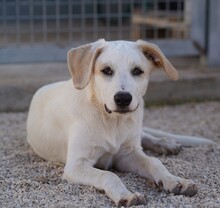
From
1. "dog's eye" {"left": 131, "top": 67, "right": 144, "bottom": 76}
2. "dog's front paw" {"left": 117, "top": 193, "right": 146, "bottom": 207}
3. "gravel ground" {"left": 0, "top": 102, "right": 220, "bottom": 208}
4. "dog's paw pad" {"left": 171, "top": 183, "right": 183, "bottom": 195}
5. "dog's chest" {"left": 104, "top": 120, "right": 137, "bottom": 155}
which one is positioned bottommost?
"gravel ground" {"left": 0, "top": 102, "right": 220, "bottom": 208}

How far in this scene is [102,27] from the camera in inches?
333

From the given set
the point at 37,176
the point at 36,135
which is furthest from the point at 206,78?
the point at 37,176

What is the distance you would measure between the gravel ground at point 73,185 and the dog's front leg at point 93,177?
0.17 feet

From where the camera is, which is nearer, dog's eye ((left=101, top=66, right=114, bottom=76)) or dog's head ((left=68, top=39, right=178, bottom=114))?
dog's head ((left=68, top=39, right=178, bottom=114))

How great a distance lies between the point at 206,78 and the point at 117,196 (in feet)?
12.0

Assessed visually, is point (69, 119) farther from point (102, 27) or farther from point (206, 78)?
point (102, 27)

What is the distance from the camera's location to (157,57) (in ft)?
14.6

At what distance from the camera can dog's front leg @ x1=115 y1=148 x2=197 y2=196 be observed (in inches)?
157

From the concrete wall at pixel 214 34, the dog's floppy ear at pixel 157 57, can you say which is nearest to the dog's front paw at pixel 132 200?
the dog's floppy ear at pixel 157 57

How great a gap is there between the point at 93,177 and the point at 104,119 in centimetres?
48

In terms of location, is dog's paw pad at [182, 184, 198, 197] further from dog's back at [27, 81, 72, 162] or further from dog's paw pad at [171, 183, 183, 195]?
dog's back at [27, 81, 72, 162]

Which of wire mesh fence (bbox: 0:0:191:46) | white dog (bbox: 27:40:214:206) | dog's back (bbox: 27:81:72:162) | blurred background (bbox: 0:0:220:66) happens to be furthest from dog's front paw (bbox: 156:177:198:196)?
wire mesh fence (bbox: 0:0:191:46)

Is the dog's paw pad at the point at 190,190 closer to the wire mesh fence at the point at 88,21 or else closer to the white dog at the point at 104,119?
the white dog at the point at 104,119

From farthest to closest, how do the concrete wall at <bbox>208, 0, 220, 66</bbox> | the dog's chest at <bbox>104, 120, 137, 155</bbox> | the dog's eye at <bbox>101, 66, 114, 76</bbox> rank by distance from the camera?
the concrete wall at <bbox>208, 0, 220, 66</bbox>, the dog's chest at <bbox>104, 120, 137, 155</bbox>, the dog's eye at <bbox>101, 66, 114, 76</bbox>
